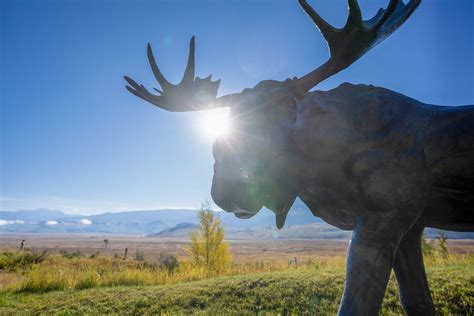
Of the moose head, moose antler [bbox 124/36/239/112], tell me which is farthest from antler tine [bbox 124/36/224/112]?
the moose head

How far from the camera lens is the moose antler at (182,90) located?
117 inches

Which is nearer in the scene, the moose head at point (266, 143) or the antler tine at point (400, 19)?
the moose head at point (266, 143)

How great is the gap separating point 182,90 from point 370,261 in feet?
7.21

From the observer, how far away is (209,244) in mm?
17703

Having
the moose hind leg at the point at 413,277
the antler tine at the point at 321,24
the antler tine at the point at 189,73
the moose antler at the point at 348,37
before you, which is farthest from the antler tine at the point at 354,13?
the moose hind leg at the point at 413,277

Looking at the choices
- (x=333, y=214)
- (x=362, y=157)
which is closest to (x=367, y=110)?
(x=362, y=157)

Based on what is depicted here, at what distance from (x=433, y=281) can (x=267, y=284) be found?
3.56m

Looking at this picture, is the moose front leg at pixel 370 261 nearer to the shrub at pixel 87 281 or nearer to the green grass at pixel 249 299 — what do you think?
the green grass at pixel 249 299

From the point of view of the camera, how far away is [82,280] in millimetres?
10336

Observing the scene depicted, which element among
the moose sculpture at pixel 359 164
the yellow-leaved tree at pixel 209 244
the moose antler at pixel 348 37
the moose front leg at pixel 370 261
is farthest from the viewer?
the yellow-leaved tree at pixel 209 244

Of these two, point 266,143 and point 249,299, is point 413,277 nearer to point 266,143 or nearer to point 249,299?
point 266,143

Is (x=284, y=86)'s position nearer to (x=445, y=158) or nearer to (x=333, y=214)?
(x=333, y=214)

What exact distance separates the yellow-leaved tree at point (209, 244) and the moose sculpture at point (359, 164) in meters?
15.5

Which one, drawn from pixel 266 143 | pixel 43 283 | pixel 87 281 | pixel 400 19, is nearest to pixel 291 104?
pixel 266 143
